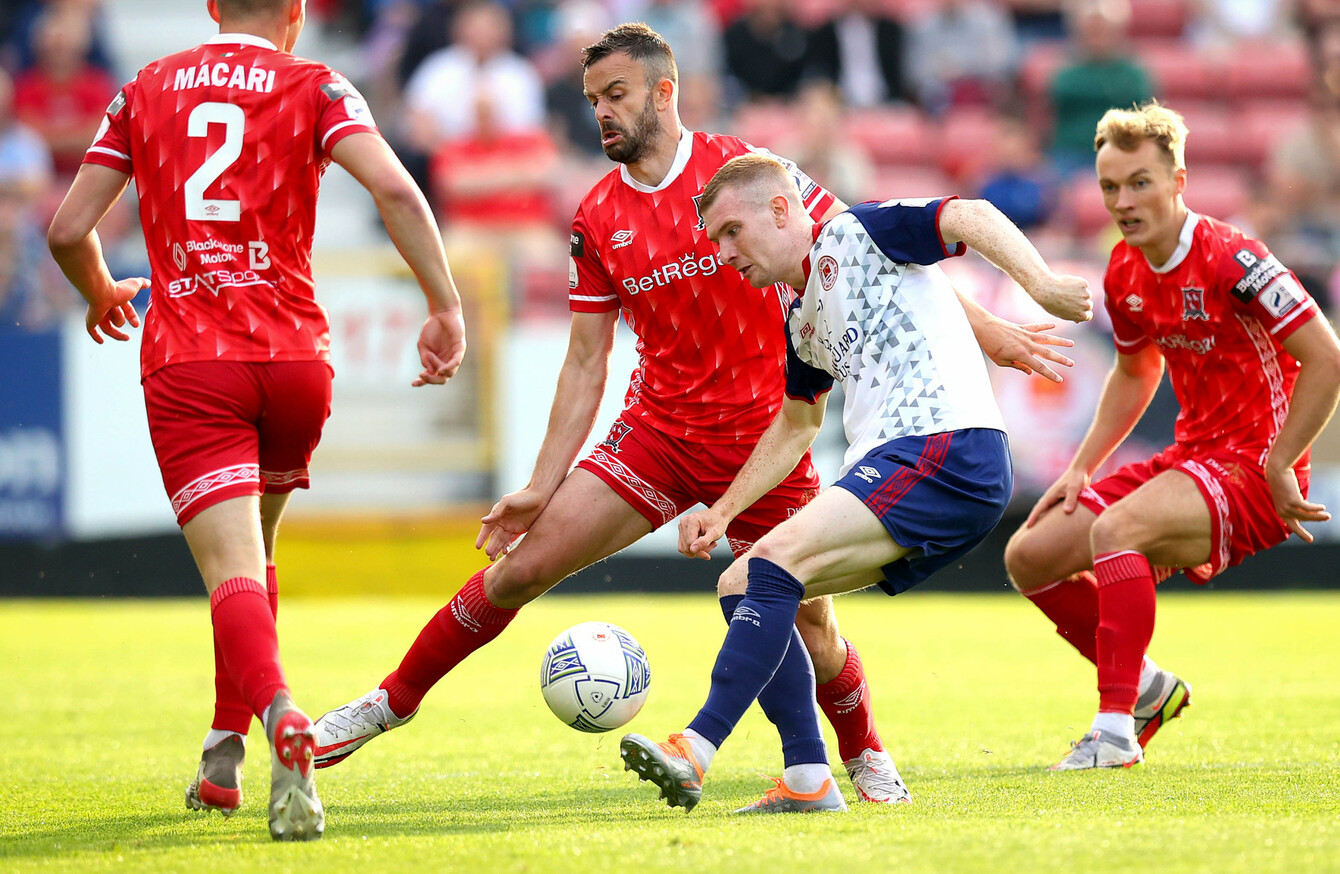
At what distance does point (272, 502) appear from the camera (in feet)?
16.0

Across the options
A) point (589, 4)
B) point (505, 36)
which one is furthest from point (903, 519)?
point (589, 4)

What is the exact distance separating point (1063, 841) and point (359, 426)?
29.5 feet

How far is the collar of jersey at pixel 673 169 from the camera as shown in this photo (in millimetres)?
5316

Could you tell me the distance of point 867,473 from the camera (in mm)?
4328

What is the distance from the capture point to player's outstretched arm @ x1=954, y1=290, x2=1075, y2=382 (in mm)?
4219

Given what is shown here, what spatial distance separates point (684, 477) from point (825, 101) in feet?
29.4

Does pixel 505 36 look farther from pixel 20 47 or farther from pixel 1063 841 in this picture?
pixel 1063 841

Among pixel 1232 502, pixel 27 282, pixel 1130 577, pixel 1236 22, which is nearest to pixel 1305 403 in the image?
pixel 1232 502

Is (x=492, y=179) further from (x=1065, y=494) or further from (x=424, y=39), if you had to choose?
(x=1065, y=494)

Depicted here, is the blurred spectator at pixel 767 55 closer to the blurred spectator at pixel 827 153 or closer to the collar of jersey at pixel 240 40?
the blurred spectator at pixel 827 153

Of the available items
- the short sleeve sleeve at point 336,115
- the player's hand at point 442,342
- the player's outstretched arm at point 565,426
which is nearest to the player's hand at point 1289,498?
the player's outstretched arm at point 565,426

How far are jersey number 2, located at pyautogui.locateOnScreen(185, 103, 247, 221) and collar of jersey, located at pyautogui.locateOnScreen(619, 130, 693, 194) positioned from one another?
58.3 inches

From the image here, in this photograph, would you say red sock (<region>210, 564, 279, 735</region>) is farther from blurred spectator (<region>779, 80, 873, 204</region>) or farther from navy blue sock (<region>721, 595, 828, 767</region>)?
blurred spectator (<region>779, 80, 873, 204</region>)

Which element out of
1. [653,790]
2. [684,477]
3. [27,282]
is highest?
[27,282]
